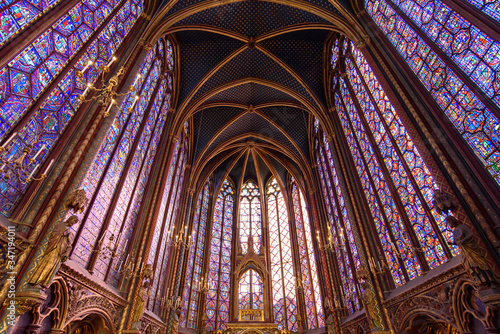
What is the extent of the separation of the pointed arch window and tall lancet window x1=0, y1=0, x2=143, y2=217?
14.2 metres

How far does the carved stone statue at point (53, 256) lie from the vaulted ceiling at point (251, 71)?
8108mm

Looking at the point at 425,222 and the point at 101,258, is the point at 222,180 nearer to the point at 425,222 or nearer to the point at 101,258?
the point at 101,258

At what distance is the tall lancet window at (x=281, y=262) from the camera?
655 inches

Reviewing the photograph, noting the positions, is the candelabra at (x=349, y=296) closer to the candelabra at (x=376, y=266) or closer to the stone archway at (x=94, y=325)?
the candelabra at (x=376, y=266)

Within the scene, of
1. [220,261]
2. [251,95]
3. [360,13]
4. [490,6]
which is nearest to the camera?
[490,6]

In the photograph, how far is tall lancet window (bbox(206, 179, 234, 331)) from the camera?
16.6 m

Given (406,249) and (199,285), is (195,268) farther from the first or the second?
(406,249)

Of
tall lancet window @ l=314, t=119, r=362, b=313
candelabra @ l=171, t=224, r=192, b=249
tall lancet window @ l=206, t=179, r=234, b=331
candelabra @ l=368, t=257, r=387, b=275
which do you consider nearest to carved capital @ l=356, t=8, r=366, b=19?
tall lancet window @ l=314, t=119, r=362, b=313

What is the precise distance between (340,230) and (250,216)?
11.7m

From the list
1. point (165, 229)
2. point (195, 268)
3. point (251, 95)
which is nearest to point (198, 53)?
point (251, 95)

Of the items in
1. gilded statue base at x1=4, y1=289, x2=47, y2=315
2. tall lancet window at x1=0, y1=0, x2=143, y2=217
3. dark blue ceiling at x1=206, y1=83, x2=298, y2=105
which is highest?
dark blue ceiling at x1=206, y1=83, x2=298, y2=105

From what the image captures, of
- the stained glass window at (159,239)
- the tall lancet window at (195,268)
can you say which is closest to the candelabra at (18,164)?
the stained glass window at (159,239)

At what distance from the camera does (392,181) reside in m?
8.85

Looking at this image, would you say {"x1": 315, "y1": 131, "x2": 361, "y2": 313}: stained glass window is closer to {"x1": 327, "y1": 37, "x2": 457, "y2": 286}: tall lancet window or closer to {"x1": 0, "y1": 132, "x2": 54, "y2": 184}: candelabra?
{"x1": 327, "y1": 37, "x2": 457, "y2": 286}: tall lancet window
